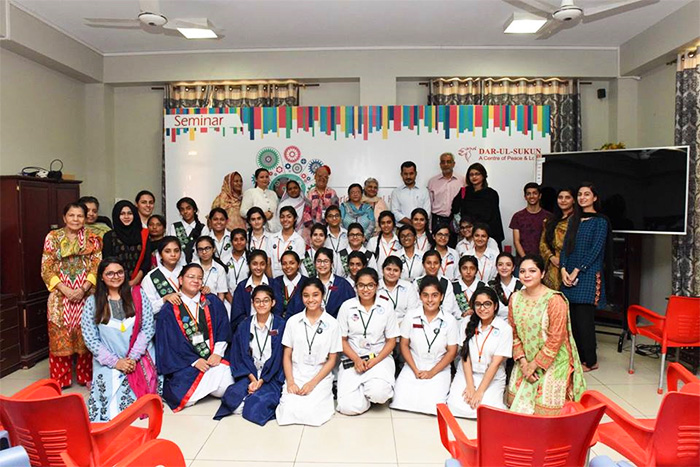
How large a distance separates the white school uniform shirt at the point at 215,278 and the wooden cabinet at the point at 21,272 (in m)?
1.75

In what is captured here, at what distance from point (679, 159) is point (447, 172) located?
2246 mm

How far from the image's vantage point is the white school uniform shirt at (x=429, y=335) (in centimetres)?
368

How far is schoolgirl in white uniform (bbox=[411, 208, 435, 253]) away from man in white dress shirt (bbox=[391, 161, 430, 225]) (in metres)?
0.74

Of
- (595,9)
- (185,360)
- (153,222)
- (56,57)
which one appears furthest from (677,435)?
(56,57)

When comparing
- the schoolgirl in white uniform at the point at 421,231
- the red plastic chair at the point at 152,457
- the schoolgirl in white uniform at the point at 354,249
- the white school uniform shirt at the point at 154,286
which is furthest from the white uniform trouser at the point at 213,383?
the schoolgirl in white uniform at the point at 421,231

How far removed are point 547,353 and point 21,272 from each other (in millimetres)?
4555

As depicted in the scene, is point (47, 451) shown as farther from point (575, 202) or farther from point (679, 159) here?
point (679, 159)

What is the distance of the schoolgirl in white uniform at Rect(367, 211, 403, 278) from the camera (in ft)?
15.9

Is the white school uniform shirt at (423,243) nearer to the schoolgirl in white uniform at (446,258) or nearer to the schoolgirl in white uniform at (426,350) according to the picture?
the schoolgirl in white uniform at (446,258)

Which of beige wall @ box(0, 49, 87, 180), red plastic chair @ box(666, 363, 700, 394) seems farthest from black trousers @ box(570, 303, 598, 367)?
beige wall @ box(0, 49, 87, 180)

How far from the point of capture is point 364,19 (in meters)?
5.32

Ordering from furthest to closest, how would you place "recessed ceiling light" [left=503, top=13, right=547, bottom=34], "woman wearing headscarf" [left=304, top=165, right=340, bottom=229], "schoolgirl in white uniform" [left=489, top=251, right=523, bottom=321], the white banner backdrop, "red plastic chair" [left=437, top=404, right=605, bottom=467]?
the white banner backdrop < "woman wearing headscarf" [left=304, top=165, right=340, bottom=229] < "recessed ceiling light" [left=503, top=13, right=547, bottom=34] < "schoolgirl in white uniform" [left=489, top=251, right=523, bottom=321] < "red plastic chair" [left=437, top=404, right=605, bottom=467]

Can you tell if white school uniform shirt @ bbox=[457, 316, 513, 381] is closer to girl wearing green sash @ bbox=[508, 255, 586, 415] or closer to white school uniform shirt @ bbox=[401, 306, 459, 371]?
girl wearing green sash @ bbox=[508, 255, 586, 415]

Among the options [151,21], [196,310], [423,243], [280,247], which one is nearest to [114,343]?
[196,310]
